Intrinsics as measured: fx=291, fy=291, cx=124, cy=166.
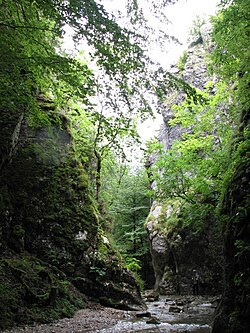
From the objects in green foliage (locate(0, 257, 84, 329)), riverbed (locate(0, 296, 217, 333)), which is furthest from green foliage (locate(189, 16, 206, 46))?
green foliage (locate(0, 257, 84, 329))

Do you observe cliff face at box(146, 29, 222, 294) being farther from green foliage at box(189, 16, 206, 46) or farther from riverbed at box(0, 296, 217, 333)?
green foliage at box(189, 16, 206, 46)

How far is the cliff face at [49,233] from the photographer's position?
23.7 feet

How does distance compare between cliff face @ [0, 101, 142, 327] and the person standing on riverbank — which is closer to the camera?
cliff face @ [0, 101, 142, 327]

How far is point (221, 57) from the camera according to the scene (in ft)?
21.6

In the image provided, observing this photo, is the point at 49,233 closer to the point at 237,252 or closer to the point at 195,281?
the point at 237,252

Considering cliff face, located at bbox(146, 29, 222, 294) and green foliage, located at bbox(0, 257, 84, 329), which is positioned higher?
cliff face, located at bbox(146, 29, 222, 294)

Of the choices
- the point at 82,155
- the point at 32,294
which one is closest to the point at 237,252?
the point at 32,294

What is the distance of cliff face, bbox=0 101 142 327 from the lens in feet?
23.7

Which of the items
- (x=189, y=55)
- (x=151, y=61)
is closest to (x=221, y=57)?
(x=151, y=61)

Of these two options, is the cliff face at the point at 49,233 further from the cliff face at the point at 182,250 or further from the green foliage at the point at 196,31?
the green foliage at the point at 196,31

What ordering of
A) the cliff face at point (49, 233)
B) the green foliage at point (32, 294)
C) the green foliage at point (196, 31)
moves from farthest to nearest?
the green foliage at point (196, 31) → the cliff face at point (49, 233) → the green foliage at point (32, 294)

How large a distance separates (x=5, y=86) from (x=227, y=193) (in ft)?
15.8

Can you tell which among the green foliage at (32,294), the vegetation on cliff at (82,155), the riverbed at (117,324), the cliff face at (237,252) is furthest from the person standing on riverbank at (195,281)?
the cliff face at (237,252)

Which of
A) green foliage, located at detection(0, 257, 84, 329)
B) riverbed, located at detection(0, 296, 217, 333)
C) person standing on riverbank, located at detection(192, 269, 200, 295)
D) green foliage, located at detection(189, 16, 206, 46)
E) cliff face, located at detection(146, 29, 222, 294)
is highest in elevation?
green foliage, located at detection(189, 16, 206, 46)
